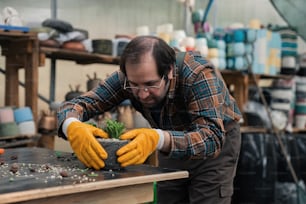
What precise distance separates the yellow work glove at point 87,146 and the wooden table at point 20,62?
5.19ft

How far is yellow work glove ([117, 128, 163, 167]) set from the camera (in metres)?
1.67

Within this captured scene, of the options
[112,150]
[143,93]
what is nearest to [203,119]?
[143,93]

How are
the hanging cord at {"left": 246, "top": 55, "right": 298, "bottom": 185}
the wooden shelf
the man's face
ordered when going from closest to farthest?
the man's face
the wooden shelf
the hanging cord at {"left": 246, "top": 55, "right": 298, "bottom": 185}

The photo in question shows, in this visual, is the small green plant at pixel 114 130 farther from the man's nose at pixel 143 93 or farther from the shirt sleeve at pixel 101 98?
the shirt sleeve at pixel 101 98

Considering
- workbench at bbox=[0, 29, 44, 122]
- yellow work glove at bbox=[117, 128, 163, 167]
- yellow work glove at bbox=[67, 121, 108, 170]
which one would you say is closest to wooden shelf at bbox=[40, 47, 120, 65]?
workbench at bbox=[0, 29, 44, 122]

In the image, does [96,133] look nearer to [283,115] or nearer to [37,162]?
[37,162]

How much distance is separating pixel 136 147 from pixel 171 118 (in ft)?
1.39

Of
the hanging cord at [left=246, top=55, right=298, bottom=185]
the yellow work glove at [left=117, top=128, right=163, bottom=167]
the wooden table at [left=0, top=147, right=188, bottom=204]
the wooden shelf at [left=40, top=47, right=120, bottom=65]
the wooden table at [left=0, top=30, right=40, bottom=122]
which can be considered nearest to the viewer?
the wooden table at [left=0, top=147, right=188, bottom=204]

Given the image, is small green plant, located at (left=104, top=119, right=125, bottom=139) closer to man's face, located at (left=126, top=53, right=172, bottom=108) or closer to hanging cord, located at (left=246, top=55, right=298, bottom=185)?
man's face, located at (left=126, top=53, right=172, bottom=108)

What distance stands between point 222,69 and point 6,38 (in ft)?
6.17

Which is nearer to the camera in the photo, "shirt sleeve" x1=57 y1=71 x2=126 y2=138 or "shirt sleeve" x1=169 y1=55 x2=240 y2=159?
"shirt sleeve" x1=169 y1=55 x2=240 y2=159

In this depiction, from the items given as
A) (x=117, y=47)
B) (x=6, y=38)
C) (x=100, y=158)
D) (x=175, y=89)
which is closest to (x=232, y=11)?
(x=117, y=47)

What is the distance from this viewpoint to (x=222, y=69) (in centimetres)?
429

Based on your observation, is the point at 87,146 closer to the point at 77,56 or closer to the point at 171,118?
the point at 171,118
